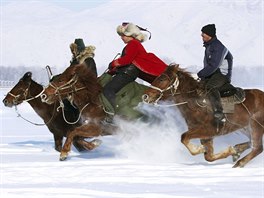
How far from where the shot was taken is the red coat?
11484mm

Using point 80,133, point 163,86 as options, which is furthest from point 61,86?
point 163,86

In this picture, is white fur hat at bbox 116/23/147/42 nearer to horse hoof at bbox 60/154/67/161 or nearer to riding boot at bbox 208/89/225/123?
riding boot at bbox 208/89/225/123

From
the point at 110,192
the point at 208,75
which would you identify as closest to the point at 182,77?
the point at 208,75

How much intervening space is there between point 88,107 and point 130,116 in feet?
2.39

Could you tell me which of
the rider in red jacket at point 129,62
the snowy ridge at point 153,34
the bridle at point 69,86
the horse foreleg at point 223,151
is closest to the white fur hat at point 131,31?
the rider in red jacket at point 129,62

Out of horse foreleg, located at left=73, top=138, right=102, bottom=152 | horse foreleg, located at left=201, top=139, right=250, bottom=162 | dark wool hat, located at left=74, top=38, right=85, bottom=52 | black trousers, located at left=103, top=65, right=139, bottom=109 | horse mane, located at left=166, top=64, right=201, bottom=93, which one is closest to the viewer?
horse foreleg, located at left=201, top=139, right=250, bottom=162

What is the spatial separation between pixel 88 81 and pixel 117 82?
50cm

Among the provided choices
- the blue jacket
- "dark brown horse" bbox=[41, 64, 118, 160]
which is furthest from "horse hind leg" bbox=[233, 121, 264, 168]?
"dark brown horse" bbox=[41, 64, 118, 160]

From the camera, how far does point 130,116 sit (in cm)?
1169

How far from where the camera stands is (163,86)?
10.4m

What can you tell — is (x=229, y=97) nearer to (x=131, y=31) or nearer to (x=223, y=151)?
(x=223, y=151)

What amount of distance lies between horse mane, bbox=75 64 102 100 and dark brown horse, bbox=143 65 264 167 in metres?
1.45

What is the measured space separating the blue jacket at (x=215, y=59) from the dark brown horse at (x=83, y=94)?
1.90 m

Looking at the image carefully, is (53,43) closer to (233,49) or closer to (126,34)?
(233,49)
